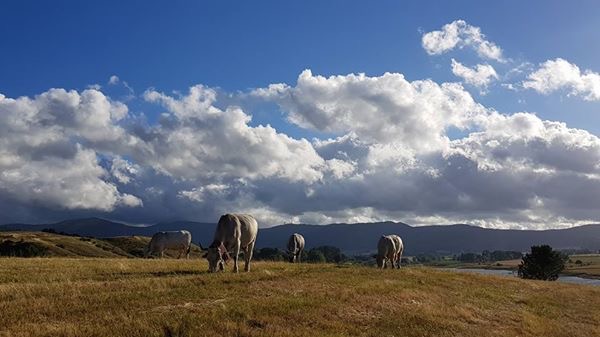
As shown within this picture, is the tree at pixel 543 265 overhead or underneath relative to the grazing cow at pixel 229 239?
underneath

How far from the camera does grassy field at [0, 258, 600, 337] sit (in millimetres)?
16000

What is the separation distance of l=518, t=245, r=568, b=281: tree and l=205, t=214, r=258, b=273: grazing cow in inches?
3381

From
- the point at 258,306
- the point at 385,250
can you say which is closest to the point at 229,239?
the point at 258,306

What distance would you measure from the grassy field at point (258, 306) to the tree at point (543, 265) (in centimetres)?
7417

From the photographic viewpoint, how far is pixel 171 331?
50.2 ft

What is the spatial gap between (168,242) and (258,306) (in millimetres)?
45154

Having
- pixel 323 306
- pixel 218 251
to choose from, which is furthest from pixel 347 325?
pixel 218 251

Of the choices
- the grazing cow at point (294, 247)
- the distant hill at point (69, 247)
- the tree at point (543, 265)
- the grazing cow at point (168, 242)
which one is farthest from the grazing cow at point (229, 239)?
the tree at point (543, 265)

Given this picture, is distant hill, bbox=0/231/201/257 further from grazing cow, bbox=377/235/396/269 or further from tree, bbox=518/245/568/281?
tree, bbox=518/245/568/281

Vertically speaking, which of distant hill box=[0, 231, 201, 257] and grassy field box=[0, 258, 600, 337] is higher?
grassy field box=[0, 258, 600, 337]

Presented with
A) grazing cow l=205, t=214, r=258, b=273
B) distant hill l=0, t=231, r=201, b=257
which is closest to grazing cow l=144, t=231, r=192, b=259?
distant hill l=0, t=231, r=201, b=257

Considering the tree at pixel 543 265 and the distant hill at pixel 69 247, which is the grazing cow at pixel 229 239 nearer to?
the distant hill at pixel 69 247

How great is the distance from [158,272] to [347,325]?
552 inches

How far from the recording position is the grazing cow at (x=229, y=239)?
98.3 ft
